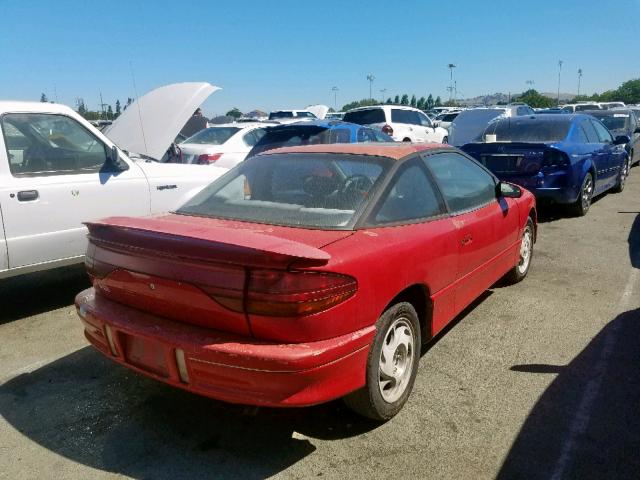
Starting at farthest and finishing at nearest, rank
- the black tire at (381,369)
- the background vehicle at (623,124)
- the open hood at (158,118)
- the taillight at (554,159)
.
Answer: the background vehicle at (623,124) < the taillight at (554,159) < the open hood at (158,118) < the black tire at (381,369)

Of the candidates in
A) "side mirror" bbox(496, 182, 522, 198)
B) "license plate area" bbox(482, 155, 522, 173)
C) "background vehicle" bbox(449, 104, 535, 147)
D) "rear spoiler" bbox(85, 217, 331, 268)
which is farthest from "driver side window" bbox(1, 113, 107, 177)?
"background vehicle" bbox(449, 104, 535, 147)

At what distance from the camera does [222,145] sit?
9688 millimetres

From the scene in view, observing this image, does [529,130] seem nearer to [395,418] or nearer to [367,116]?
[395,418]

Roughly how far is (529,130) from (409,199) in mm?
5768

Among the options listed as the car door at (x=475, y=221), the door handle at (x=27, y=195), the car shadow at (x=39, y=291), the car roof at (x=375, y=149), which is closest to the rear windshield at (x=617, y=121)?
the car door at (x=475, y=221)

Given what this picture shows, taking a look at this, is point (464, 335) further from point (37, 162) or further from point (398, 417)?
point (37, 162)

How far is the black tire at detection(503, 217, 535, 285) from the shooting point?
4963 millimetres

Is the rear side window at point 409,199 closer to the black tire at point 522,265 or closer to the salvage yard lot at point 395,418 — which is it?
the salvage yard lot at point 395,418

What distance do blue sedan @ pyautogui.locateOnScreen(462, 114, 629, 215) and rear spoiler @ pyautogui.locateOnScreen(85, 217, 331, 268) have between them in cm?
576

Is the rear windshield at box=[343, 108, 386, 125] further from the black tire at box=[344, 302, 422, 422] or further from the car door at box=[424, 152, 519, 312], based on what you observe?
Result: the black tire at box=[344, 302, 422, 422]

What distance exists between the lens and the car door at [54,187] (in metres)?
4.29

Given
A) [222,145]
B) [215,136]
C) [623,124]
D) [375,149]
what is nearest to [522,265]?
[375,149]

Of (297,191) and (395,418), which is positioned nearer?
(395,418)

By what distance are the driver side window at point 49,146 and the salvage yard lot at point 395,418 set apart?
133 cm
